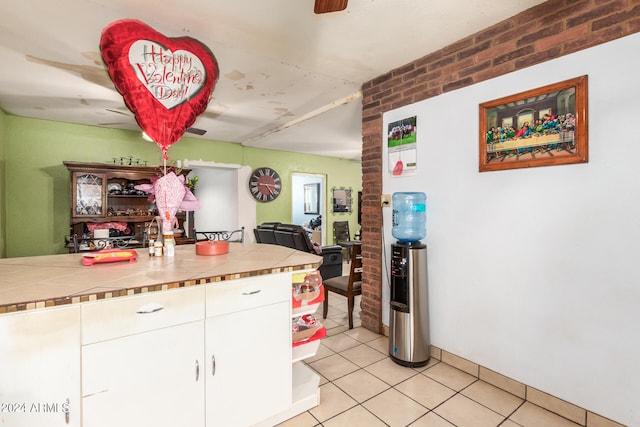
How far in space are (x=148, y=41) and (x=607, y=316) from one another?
2.74 meters

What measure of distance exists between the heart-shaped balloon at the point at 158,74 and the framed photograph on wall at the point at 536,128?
181 centimetres

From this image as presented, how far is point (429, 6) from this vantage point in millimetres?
1795

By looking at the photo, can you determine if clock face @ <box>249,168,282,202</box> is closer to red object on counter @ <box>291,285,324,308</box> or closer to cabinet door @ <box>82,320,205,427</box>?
red object on counter @ <box>291,285,324,308</box>

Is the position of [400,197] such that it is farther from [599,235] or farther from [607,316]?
[607,316]

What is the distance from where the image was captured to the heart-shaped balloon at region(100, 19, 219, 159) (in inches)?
55.6

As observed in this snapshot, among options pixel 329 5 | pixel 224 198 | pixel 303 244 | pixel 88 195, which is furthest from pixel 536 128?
pixel 224 198

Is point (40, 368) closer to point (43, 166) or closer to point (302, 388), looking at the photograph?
point (302, 388)

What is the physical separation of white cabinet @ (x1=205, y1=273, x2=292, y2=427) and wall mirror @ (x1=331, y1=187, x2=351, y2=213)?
5.48 meters

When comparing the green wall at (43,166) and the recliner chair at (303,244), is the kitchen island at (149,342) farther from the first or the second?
the green wall at (43,166)

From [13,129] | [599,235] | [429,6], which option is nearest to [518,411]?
[599,235]

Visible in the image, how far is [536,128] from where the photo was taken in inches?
69.9

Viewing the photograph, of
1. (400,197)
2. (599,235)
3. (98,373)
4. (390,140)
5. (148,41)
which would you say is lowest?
(98,373)

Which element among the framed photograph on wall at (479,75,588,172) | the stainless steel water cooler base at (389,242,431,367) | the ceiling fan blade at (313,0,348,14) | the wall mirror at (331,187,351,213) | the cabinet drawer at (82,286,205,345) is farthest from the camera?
the wall mirror at (331,187,351,213)

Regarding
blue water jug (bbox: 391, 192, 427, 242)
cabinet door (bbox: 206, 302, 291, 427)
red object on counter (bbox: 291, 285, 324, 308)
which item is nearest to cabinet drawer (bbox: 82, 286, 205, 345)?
cabinet door (bbox: 206, 302, 291, 427)
